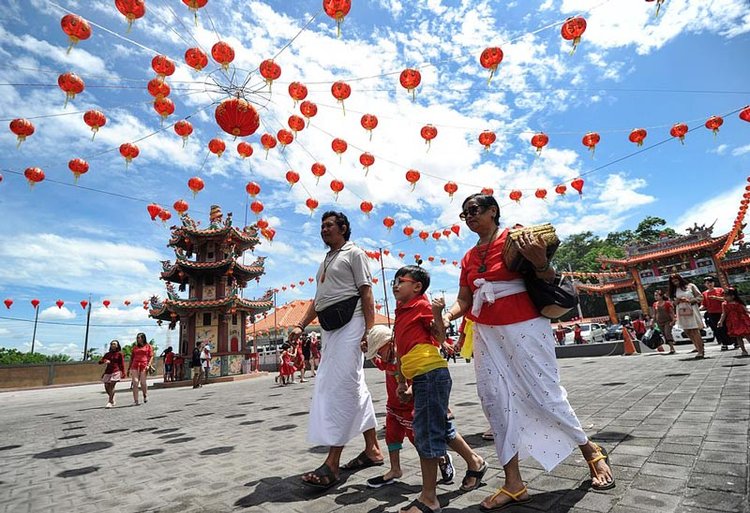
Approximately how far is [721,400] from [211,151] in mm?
11226

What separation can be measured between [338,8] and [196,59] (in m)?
3.04

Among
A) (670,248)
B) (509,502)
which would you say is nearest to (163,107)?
(509,502)

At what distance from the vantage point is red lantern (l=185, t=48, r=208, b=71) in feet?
23.4

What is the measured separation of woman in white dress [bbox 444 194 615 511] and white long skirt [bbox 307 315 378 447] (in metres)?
0.94

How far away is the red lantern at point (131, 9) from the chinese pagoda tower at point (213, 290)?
17.6 meters

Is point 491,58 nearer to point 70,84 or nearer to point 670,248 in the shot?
point 70,84

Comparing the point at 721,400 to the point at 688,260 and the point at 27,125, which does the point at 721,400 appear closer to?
the point at 27,125

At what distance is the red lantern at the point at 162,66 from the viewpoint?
742cm

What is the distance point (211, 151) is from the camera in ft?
33.4

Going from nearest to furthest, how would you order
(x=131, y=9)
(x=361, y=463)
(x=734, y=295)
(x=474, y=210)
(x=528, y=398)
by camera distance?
(x=528, y=398)
(x=474, y=210)
(x=361, y=463)
(x=131, y=9)
(x=734, y=295)

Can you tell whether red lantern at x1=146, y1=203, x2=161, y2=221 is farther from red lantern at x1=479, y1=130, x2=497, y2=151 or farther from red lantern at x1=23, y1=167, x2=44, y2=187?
red lantern at x1=479, y1=130, x2=497, y2=151

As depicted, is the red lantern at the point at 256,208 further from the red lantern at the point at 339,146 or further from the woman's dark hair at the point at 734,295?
the woman's dark hair at the point at 734,295

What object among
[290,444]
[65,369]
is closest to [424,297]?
[290,444]

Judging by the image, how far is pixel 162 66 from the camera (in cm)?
751
